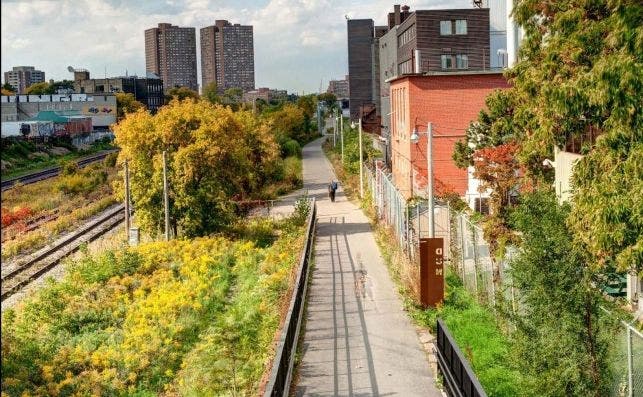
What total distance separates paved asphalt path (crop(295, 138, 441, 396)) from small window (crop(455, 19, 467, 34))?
3407 centimetres

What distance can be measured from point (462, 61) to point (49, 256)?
36024 millimetres

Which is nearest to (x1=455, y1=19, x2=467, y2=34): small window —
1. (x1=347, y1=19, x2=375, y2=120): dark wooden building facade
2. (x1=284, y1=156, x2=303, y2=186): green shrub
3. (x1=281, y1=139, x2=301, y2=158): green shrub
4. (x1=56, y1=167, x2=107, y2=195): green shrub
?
(x1=284, y1=156, x2=303, y2=186): green shrub

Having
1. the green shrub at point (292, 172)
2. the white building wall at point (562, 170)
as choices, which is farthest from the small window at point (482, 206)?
the green shrub at point (292, 172)

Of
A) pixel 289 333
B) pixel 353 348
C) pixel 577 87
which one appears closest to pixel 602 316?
pixel 577 87

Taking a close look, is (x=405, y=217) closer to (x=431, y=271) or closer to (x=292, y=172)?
(x=431, y=271)

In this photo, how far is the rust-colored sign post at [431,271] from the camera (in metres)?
18.4

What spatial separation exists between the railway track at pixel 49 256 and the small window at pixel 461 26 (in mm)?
27937

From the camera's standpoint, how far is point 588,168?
13250 mm

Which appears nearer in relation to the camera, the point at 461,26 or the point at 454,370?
the point at 454,370

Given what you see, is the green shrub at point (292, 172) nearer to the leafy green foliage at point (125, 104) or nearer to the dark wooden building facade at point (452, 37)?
the dark wooden building facade at point (452, 37)

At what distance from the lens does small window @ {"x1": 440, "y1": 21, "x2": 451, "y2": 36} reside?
59.6 m

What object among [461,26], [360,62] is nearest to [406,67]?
[461,26]

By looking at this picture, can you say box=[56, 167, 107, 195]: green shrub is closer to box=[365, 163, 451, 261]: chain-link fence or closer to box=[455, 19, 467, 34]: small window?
box=[365, 163, 451, 261]: chain-link fence

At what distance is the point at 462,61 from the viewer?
198 feet
